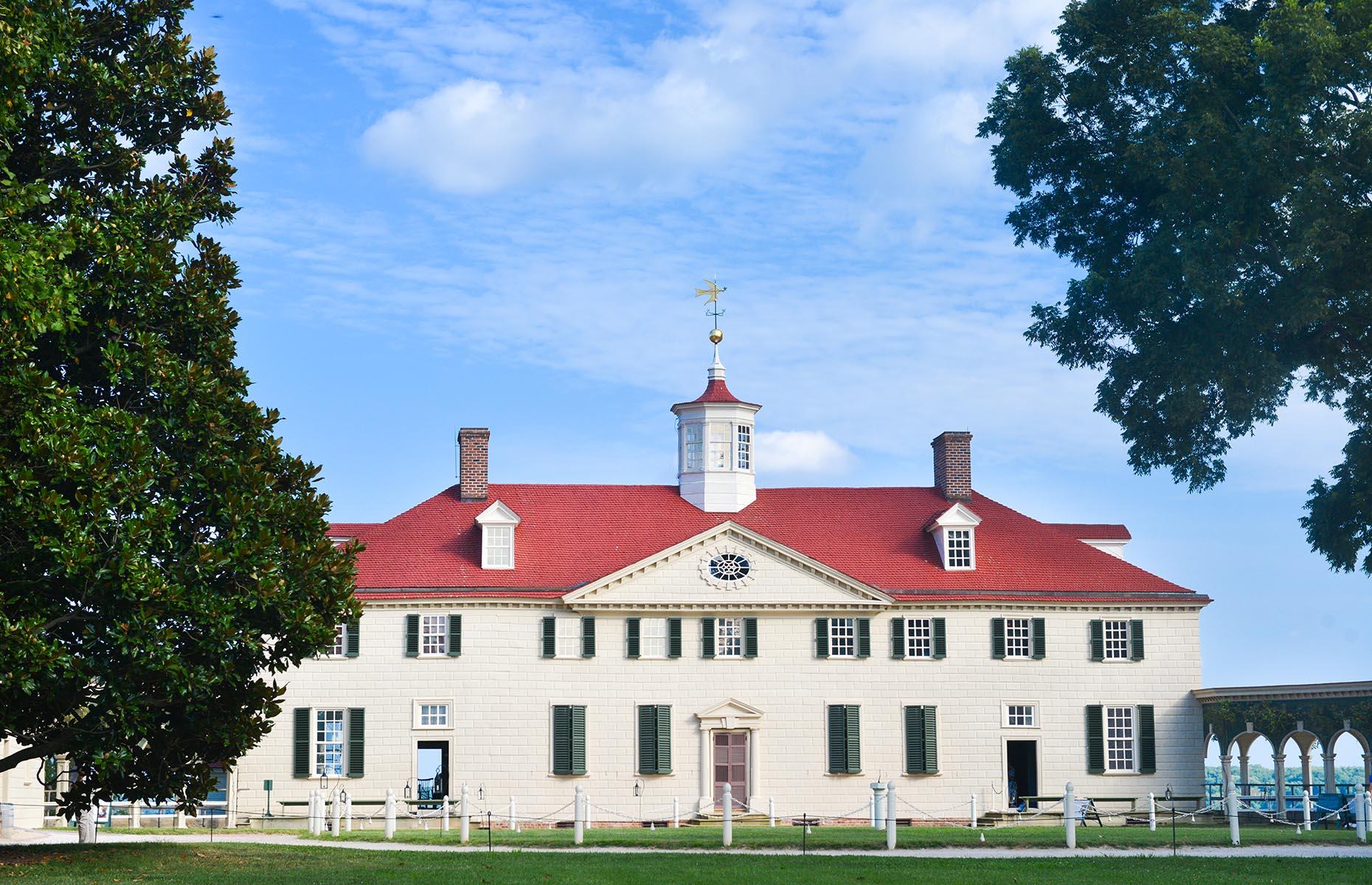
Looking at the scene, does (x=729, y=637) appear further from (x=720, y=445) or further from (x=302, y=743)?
(x=302, y=743)

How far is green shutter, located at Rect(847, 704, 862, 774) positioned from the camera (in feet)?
130

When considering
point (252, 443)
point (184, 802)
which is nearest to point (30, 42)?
point (252, 443)

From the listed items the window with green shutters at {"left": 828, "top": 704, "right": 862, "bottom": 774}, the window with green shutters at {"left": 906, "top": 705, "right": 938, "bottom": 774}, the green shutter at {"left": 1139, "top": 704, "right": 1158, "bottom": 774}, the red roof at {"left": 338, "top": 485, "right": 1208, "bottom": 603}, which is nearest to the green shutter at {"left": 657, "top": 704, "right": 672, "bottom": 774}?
the red roof at {"left": 338, "top": 485, "right": 1208, "bottom": 603}

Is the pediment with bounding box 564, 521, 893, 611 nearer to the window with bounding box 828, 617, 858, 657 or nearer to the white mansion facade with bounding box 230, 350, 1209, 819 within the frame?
the white mansion facade with bounding box 230, 350, 1209, 819

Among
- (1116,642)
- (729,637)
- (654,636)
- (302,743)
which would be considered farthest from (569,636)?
(1116,642)

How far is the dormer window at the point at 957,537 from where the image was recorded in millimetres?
41469

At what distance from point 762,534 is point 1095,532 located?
32.8 feet

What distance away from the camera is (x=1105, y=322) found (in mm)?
36750

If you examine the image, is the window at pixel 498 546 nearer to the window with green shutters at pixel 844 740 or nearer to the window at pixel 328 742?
the window at pixel 328 742

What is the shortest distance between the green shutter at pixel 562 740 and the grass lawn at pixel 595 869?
14.8 m

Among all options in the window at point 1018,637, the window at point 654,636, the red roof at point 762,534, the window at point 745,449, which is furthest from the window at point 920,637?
the window at point 745,449

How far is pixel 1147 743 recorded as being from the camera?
1587 inches

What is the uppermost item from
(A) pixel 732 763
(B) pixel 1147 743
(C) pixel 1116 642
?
(C) pixel 1116 642

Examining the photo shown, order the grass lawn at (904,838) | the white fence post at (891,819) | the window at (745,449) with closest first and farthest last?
the white fence post at (891,819), the grass lawn at (904,838), the window at (745,449)
